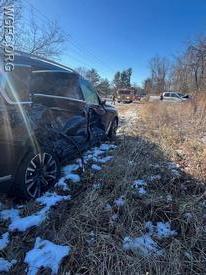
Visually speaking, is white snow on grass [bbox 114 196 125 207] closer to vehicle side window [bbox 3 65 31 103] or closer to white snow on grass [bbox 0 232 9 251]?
white snow on grass [bbox 0 232 9 251]

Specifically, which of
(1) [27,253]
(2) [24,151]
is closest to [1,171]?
(2) [24,151]

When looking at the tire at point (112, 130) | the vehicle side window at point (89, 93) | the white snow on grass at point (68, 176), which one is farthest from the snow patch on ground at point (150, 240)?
the tire at point (112, 130)

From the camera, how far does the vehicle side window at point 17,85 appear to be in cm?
367

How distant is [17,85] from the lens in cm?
388

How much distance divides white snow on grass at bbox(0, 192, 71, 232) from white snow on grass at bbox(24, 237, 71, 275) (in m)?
0.37

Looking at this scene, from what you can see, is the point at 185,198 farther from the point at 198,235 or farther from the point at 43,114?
the point at 43,114

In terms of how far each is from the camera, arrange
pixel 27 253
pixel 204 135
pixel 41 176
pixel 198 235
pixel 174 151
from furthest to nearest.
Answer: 1. pixel 204 135
2. pixel 174 151
3. pixel 41 176
4. pixel 198 235
5. pixel 27 253

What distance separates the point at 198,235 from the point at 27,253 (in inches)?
66.9

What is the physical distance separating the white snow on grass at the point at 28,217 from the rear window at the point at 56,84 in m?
2.23

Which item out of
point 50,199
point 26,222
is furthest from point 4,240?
point 50,199

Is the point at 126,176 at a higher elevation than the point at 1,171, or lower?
lower

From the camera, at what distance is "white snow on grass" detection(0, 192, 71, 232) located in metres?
3.19

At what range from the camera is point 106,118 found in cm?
759

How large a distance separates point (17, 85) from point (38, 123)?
56 centimetres
